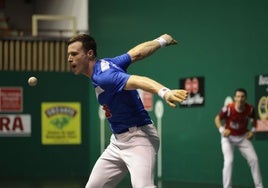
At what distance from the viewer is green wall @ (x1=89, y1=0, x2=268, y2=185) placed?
36.9 feet

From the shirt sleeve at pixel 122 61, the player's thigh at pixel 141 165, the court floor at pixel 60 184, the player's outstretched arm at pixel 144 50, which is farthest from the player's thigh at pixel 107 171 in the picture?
the court floor at pixel 60 184

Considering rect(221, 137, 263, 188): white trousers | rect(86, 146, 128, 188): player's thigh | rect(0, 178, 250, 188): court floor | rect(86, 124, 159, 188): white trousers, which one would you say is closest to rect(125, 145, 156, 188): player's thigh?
rect(86, 124, 159, 188): white trousers

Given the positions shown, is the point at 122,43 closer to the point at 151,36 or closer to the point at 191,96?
the point at 151,36

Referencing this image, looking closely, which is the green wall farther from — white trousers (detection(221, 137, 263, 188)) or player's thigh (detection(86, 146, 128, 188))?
player's thigh (detection(86, 146, 128, 188))

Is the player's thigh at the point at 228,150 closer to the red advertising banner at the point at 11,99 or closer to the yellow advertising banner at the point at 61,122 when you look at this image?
the yellow advertising banner at the point at 61,122

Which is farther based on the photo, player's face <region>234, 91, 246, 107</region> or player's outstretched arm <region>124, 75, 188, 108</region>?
player's face <region>234, 91, 246, 107</region>

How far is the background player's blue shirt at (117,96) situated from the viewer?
462 centimetres

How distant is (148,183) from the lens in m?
4.75

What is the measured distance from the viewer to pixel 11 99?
1456 centimetres

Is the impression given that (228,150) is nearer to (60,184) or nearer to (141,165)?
(60,184)

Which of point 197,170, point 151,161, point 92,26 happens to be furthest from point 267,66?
point 151,161

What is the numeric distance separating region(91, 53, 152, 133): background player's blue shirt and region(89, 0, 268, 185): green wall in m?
6.25

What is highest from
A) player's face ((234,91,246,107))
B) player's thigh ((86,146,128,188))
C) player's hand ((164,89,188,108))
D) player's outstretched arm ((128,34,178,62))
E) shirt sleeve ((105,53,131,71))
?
player's outstretched arm ((128,34,178,62))

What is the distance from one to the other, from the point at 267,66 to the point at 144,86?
22.8ft
